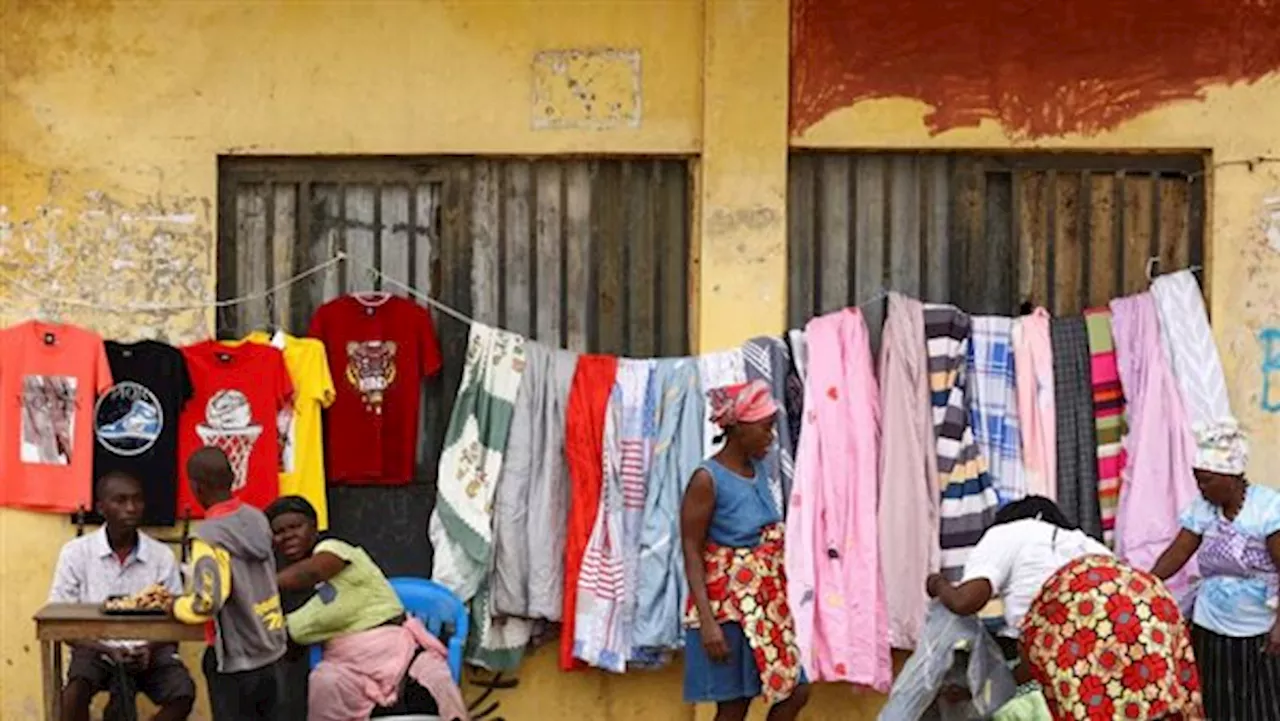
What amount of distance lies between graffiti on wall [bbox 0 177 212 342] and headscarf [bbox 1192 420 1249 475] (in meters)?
4.35

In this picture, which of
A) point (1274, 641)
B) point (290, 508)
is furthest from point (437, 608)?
point (1274, 641)

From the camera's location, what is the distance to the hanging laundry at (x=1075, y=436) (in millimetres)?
9211

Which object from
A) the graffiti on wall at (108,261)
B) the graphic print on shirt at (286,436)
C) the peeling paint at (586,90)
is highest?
the peeling paint at (586,90)

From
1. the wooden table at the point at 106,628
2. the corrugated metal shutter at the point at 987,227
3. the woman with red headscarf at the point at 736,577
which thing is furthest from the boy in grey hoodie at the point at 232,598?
the corrugated metal shutter at the point at 987,227

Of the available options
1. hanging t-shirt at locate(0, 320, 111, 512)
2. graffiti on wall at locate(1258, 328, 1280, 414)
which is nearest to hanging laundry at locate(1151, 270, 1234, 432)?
graffiti on wall at locate(1258, 328, 1280, 414)

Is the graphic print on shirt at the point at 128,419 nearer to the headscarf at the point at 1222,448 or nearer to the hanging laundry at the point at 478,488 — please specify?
the hanging laundry at the point at 478,488

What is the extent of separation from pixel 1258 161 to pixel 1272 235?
1.10 feet

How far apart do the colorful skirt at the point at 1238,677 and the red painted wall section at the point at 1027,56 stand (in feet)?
7.76

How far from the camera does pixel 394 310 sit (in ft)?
30.5

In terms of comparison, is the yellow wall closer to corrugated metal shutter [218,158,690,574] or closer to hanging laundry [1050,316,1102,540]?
corrugated metal shutter [218,158,690,574]

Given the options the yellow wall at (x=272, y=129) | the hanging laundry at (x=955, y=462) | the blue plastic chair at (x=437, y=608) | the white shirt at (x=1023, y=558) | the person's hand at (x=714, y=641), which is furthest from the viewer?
the yellow wall at (x=272, y=129)

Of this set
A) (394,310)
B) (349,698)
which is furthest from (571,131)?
(349,698)

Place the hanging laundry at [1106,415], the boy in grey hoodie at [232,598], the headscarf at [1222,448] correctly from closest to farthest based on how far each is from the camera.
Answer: the boy in grey hoodie at [232,598] < the headscarf at [1222,448] < the hanging laundry at [1106,415]

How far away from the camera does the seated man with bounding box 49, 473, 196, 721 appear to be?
8477 millimetres
